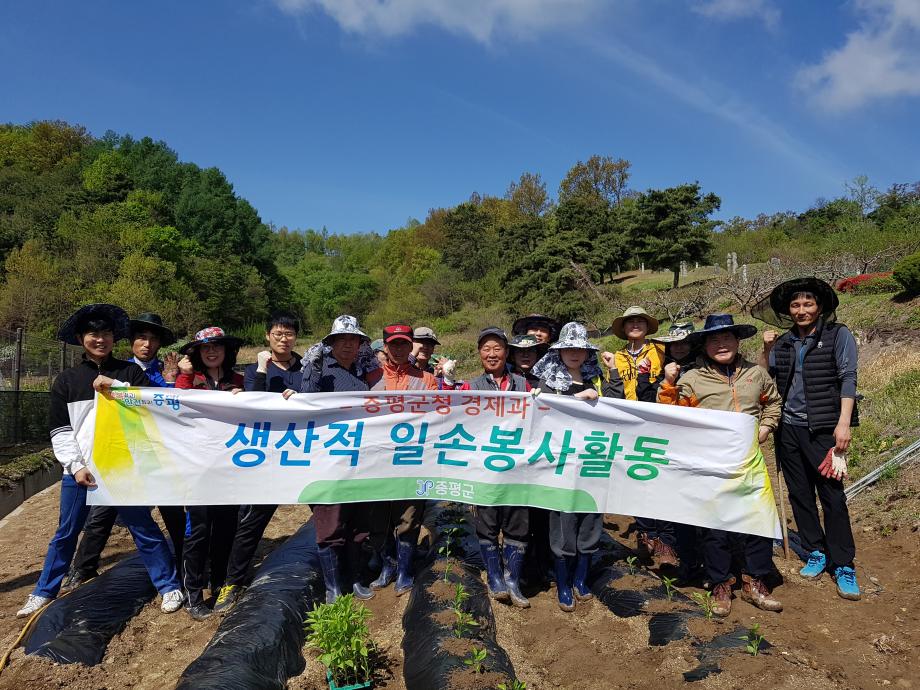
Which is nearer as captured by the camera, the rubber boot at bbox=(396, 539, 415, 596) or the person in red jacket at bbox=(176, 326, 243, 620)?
the person in red jacket at bbox=(176, 326, 243, 620)

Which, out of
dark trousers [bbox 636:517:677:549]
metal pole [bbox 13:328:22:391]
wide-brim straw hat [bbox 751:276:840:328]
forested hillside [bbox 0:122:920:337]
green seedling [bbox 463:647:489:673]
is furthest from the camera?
forested hillside [bbox 0:122:920:337]

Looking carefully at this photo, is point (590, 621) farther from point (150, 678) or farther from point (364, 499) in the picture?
point (150, 678)

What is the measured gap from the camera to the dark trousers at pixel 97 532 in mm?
4098

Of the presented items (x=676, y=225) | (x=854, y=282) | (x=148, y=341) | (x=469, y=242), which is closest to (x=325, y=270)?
(x=469, y=242)

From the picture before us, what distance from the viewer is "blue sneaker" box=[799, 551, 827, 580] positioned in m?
4.07

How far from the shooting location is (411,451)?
391 cm

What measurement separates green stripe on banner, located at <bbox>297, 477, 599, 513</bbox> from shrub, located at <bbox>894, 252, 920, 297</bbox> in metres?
13.1

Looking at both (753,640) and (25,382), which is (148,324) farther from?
(25,382)

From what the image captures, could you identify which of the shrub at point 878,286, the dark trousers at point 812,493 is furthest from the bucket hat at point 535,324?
the shrub at point 878,286

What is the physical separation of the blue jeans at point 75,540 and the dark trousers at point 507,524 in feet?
7.31

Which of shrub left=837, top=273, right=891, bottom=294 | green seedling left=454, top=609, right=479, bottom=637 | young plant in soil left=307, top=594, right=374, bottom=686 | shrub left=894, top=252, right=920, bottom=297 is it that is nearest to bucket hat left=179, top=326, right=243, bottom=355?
young plant in soil left=307, top=594, right=374, bottom=686

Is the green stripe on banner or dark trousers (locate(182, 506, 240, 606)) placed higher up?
the green stripe on banner

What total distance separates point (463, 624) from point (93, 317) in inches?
125

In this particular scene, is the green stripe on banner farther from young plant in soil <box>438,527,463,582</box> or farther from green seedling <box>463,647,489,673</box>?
green seedling <box>463,647,489,673</box>
